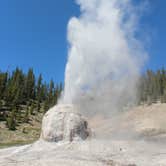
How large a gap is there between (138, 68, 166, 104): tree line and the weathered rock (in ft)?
202

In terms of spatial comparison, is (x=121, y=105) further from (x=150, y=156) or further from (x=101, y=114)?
(x=150, y=156)

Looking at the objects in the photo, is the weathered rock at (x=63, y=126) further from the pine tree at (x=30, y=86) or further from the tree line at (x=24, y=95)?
the pine tree at (x=30, y=86)

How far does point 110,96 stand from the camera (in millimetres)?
73000

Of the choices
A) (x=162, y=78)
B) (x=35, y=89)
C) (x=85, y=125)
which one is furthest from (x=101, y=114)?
(x=85, y=125)

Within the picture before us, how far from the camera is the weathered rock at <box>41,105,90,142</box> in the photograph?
15.2 m

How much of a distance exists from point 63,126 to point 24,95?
58.3m

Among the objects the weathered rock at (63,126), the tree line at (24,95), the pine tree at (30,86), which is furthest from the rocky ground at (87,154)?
the pine tree at (30,86)

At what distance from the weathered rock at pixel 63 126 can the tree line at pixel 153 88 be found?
202 feet

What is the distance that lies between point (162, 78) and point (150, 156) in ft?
256

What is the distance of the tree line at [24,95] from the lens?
53.9 metres

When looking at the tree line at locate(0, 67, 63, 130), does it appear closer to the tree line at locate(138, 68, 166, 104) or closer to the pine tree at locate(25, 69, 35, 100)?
the pine tree at locate(25, 69, 35, 100)

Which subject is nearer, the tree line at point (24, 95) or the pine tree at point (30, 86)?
the tree line at point (24, 95)

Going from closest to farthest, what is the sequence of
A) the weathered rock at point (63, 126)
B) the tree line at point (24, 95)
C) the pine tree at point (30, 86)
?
the weathered rock at point (63, 126), the tree line at point (24, 95), the pine tree at point (30, 86)

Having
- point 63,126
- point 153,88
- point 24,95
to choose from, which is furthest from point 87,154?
point 153,88
